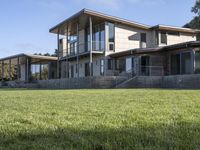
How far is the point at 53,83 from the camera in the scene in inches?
1410

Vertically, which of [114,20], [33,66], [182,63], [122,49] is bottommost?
[182,63]

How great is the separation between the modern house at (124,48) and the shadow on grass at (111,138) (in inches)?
969

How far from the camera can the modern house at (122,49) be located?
3192 cm

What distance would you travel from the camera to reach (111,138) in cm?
472

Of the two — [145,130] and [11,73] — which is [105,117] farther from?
[11,73]

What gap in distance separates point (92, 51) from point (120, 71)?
3.16 metres

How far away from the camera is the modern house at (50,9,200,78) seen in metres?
32.2

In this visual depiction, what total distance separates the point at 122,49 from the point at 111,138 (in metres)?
32.3

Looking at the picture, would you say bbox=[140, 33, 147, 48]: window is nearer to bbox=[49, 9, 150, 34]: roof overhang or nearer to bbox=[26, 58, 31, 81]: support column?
bbox=[49, 9, 150, 34]: roof overhang

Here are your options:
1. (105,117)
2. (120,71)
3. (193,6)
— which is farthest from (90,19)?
(105,117)

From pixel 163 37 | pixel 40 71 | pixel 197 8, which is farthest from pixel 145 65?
pixel 40 71

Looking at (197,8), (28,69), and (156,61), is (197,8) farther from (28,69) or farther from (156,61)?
(28,69)

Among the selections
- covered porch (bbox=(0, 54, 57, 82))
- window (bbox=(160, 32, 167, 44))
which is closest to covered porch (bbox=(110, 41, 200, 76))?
window (bbox=(160, 32, 167, 44))

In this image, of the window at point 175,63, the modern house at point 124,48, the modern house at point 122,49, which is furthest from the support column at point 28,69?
the window at point 175,63
